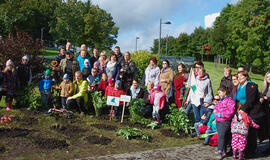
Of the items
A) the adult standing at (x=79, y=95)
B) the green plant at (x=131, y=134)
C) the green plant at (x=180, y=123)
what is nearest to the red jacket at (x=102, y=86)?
the adult standing at (x=79, y=95)

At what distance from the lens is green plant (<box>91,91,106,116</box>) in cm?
883

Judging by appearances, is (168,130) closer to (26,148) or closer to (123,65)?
(123,65)

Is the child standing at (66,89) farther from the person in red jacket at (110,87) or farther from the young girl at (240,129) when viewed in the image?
the young girl at (240,129)

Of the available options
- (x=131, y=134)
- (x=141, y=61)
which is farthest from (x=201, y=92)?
(x=141, y=61)

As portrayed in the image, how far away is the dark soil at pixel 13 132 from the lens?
21.4 feet

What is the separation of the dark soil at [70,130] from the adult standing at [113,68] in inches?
100

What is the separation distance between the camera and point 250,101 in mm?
5789

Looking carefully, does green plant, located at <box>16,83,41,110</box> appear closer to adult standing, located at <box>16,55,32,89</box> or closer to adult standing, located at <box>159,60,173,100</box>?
adult standing, located at <box>16,55,32,89</box>

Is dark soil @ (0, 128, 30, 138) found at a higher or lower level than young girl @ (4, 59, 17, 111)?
lower

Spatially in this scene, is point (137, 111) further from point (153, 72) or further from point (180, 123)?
point (153, 72)

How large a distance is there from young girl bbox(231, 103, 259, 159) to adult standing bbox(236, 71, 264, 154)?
0.45 feet

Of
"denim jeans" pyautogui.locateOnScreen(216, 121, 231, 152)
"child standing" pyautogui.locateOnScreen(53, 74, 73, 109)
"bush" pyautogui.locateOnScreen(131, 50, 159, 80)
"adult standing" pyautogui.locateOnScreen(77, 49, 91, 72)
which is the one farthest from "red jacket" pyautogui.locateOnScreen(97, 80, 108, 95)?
"denim jeans" pyautogui.locateOnScreen(216, 121, 231, 152)

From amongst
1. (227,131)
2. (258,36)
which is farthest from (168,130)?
(258,36)

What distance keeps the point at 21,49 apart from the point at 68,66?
443cm
